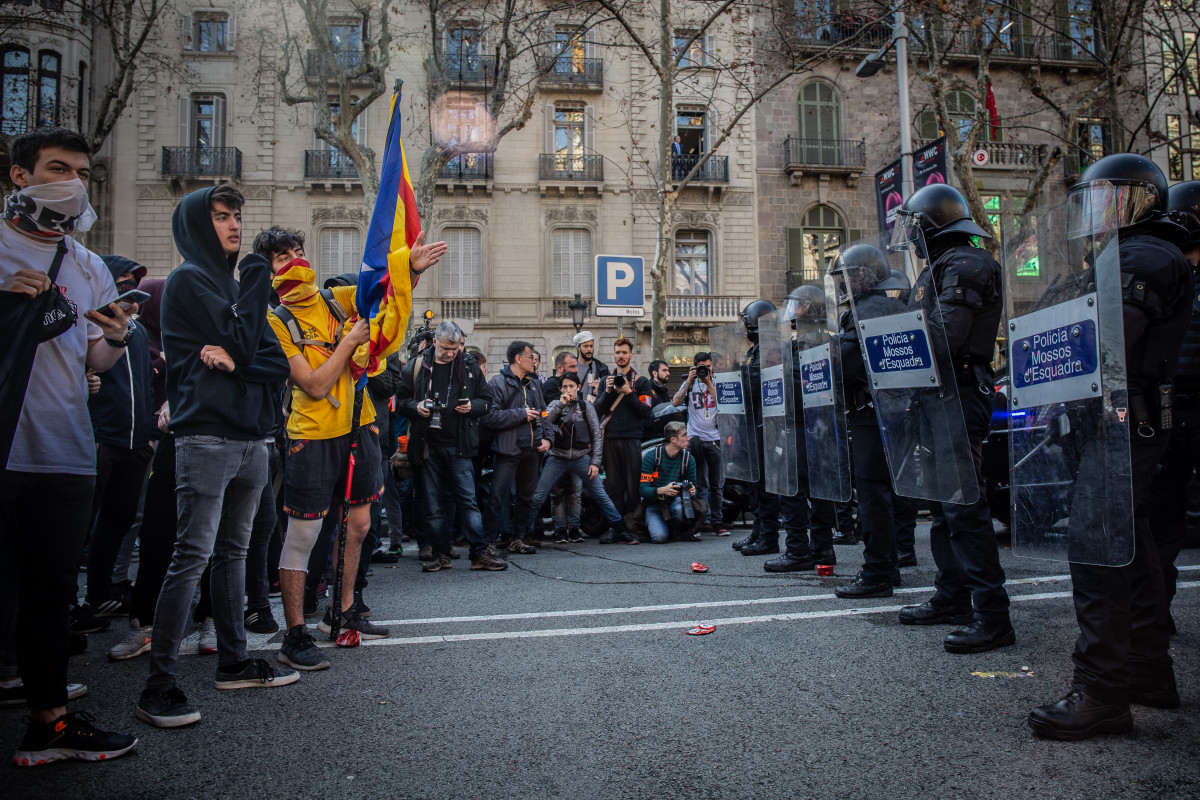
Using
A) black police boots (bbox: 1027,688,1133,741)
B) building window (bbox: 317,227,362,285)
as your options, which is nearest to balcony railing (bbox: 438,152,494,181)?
building window (bbox: 317,227,362,285)

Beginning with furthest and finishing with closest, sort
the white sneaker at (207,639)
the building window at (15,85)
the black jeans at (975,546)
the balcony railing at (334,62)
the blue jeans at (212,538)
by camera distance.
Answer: the building window at (15,85) → the balcony railing at (334,62) → the white sneaker at (207,639) → the black jeans at (975,546) → the blue jeans at (212,538)

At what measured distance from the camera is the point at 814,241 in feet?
86.9

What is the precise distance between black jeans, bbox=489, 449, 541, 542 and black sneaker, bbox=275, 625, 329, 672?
13.1 ft

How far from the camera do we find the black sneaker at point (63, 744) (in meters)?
2.68

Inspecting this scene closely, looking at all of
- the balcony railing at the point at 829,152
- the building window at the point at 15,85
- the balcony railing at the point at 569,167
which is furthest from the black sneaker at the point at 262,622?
the balcony railing at the point at 829,152

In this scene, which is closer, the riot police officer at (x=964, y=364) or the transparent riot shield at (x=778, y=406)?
the riot police officer at (x=964, y=364)

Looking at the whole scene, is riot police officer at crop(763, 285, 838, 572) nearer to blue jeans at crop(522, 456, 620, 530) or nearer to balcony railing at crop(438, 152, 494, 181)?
blue jeans at crop(522, 456, 620, 530)

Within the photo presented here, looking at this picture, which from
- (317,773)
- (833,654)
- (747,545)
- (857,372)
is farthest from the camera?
(747,545)

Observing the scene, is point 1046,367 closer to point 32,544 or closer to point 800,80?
point 32,544

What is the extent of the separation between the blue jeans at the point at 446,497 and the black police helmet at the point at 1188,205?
5.14 m

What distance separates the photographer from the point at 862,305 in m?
4.57

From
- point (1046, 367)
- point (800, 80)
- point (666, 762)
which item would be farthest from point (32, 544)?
point (800, 80)

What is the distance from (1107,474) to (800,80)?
1024 inches

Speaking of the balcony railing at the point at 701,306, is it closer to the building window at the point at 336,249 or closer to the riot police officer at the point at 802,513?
the building window at the point at 336,249
